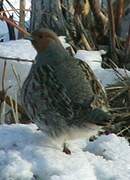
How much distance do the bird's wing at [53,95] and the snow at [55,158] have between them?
0.16m

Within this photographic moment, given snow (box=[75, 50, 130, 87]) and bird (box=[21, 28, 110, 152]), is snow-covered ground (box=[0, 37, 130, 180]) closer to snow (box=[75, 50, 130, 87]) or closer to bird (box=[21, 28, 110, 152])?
bird (box=[21, 28, 110, 152])

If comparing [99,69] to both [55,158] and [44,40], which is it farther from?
[55,158]

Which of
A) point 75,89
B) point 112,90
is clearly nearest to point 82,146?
point 75,89

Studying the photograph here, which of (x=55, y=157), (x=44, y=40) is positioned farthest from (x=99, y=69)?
(x=55, y=157)

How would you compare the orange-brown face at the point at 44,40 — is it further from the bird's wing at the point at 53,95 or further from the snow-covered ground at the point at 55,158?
the snow-covered ground at the point at 55,158

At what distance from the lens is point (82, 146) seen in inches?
125

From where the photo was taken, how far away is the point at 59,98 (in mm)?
3242

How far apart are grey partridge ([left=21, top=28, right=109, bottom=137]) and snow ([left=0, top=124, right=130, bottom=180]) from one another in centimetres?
9

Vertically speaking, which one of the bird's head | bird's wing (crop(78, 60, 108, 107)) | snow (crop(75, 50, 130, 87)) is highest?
the bird's head

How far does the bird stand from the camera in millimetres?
3209

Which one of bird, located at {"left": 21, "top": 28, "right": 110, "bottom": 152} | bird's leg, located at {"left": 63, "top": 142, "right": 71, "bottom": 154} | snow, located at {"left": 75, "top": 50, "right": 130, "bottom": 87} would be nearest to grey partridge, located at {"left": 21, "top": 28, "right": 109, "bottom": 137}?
bird, located at {"left": 21, "top": 28, "right": 110, "bottom": 152}

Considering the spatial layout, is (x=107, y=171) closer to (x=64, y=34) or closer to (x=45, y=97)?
(x=45, y=97)

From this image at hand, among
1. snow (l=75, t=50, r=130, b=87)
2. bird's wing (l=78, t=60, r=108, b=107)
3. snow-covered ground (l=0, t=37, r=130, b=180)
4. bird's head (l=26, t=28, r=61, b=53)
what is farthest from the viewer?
snow (l=75, t=50, r=130, b=87)

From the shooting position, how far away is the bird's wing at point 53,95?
10.6 ft
